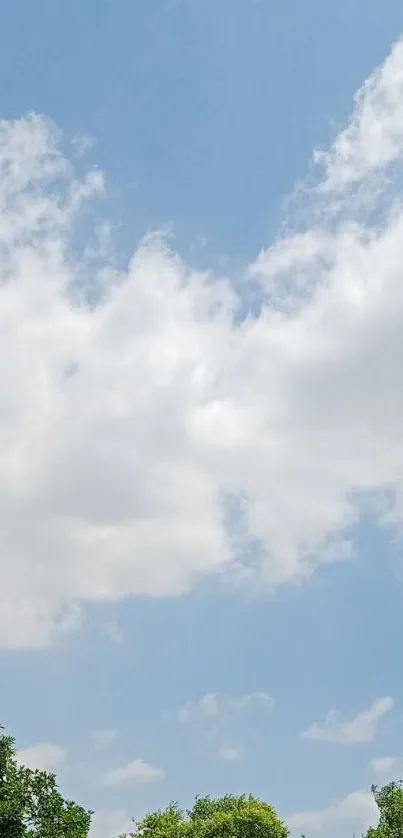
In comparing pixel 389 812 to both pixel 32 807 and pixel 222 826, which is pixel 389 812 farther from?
pixel 32 807

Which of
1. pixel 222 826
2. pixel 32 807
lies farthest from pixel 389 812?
pixel 32 807

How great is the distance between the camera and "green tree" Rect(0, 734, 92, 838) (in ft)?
171

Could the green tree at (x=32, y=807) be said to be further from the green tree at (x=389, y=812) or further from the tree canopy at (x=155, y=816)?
the green tree at (x=389, y=812)

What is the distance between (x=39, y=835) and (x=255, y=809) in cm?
2106

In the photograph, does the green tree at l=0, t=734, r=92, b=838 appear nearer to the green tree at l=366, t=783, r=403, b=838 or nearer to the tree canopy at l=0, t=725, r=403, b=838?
the tree canopy at l=0, t=725, r=403, b=838

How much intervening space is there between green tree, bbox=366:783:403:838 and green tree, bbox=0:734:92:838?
30412mm

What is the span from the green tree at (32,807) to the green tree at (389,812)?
30412mm

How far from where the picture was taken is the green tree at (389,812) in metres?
70.5

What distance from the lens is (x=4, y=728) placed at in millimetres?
55250

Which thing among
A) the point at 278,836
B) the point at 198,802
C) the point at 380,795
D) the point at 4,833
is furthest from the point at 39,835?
the point at 380,795

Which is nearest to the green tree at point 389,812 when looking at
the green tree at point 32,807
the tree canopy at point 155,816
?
the tree canopy at point 155,816

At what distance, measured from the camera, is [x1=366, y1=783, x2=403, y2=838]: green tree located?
70.5 metres

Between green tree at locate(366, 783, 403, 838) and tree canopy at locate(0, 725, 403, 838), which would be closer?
tree canopy at locate(0, 725, 403, 838)

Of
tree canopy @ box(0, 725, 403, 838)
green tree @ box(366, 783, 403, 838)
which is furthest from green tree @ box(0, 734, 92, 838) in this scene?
green tree @ box(366, 783, 403, 838)
